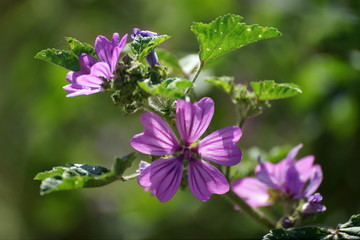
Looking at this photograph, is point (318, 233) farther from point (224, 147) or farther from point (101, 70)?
point (101, 70)

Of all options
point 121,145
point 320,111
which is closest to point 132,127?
point 121,145

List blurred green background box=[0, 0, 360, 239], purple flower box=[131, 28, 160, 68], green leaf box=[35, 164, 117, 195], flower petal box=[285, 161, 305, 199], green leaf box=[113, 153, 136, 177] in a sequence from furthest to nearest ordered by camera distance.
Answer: blurred green background box=[0, 0, 360, 239]
flower petal box=[285, 161, 305, 199]
purple flower box=[131, 28, 160, 68]
green leaf box=[113, 153, 136, 177]
green leaf box=[35, 164, 117, 195]

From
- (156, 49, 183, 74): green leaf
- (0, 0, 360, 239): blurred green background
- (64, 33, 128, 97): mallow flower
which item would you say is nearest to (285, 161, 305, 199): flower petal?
(156, 49, 183, 74): green leaf

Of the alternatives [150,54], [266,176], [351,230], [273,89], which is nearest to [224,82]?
[273,89]

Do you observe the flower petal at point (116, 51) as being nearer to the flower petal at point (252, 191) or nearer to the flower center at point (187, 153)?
the flower center at point (187, 153)

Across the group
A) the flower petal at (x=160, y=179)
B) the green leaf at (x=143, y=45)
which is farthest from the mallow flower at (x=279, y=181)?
the green leaf at (x=143, y=45)

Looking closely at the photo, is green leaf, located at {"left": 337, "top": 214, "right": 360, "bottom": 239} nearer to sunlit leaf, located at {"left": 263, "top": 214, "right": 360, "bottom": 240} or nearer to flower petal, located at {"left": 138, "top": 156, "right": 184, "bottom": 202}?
sunlit leaf, located at {"left": 263, "top": 214, "right": 360, "bottom": 240}
